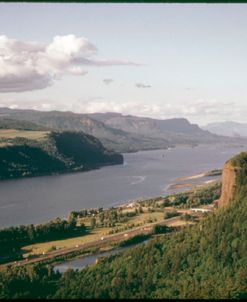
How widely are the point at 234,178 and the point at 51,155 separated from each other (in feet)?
283

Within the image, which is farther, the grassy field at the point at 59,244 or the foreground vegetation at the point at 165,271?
the grassy field at the point at 59,244

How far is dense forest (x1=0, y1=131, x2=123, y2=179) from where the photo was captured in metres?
104

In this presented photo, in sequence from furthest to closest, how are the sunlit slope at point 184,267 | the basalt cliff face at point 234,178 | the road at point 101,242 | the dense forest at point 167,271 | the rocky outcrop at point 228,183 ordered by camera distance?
the road at point 101,242
the rocky outcrop at point 228,183
the basalt cliff face at point 234,178
the dense forest at point 167,271
the sunlit slope at point 184,267

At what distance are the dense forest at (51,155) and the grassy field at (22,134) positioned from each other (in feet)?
8.46

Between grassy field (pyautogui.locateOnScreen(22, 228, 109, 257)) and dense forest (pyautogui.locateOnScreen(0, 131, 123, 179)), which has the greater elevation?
dense forest (pyautogui.locateOnScreen(0, 131, 123, 179))

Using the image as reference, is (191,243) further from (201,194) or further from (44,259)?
(201,194)

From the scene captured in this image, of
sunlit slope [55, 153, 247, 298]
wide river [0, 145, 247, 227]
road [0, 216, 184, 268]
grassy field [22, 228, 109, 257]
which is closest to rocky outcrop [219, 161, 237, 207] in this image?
sunlit slope [55, 153, 247, 298]

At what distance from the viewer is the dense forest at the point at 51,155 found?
104 meters

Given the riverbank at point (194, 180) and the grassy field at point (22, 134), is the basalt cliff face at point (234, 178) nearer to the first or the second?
the riverbank at point (194, 180)

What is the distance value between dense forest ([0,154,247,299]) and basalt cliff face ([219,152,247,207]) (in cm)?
28

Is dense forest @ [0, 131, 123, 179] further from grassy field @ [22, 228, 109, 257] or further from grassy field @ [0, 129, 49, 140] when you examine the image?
grassy field @ [22, 228, 109, 257]

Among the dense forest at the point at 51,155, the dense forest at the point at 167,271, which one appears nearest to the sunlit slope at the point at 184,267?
the dense forest at the point at 167,271

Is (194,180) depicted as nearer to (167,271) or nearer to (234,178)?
(234,178)

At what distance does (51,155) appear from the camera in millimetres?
116625
